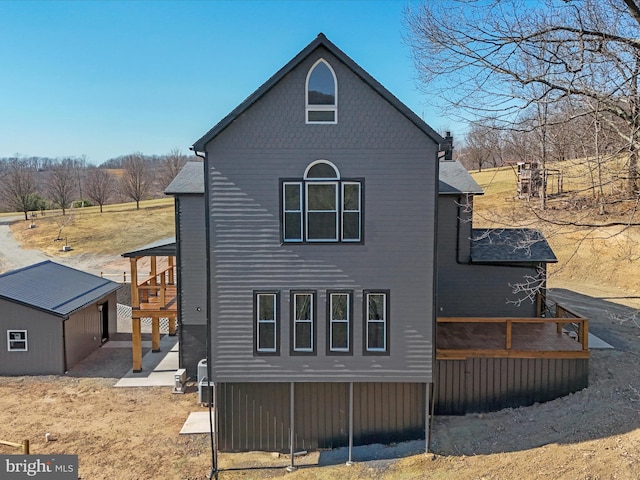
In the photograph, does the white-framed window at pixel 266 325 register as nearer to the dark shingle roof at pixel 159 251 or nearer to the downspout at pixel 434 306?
the downspout at pixel 434 306

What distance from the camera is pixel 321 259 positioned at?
10703mm

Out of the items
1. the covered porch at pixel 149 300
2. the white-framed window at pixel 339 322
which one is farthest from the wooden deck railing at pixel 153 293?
the white-framed window at pixel 339 322

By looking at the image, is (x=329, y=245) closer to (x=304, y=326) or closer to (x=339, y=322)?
(x=339, y=322)

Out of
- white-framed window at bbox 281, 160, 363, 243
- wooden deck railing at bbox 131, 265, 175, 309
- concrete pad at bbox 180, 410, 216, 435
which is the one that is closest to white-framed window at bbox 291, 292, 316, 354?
white-framed window at bbox 281, 160, 363, 243

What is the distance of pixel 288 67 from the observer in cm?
1022

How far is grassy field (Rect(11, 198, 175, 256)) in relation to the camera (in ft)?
138

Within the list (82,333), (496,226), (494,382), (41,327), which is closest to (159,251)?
(41,327)

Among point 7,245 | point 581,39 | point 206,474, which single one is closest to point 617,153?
point 581,39

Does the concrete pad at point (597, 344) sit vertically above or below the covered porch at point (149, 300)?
below

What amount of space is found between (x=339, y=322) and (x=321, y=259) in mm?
1534

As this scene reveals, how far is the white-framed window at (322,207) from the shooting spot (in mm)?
10609

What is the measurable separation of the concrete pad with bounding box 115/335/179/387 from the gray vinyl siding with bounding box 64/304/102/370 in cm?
238

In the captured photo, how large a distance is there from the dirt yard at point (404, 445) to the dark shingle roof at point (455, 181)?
615 centimetres

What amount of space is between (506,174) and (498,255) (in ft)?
146
